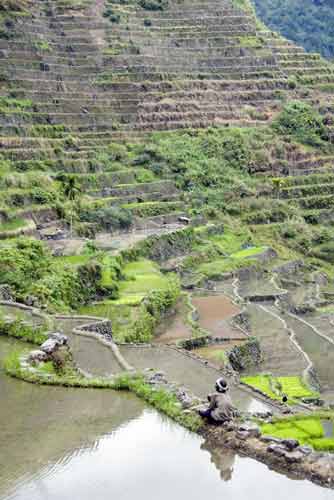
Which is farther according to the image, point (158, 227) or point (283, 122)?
point (283, 122)

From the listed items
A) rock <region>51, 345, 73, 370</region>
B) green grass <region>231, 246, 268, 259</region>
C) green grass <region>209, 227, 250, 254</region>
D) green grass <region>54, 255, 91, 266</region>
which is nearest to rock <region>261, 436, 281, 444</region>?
rock <region>51, 345, 73, 370</region>

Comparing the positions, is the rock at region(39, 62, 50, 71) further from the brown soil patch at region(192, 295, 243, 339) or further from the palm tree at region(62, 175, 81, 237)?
the brown soil patch at region(192, 295, 243, 339)

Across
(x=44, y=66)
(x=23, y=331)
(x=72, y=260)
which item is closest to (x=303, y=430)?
(x=23, y=331)

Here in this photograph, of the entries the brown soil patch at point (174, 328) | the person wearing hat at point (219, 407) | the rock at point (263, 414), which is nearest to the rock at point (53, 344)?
the person wearing hat at point (219, 407)

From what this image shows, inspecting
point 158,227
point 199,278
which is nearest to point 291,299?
point 199,278

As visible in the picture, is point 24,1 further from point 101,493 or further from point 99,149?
point 101,493

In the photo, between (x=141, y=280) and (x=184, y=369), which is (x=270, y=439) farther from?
(x=141, y=280)
